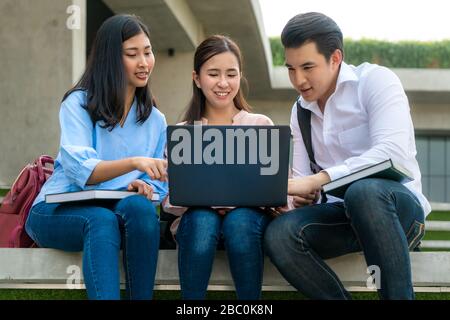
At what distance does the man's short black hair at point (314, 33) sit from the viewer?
3.18 m

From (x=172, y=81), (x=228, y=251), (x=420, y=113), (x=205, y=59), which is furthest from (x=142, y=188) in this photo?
(x=420, y=113)

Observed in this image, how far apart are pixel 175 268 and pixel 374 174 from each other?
3.18 ft

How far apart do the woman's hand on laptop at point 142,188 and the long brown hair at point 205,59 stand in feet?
1.65

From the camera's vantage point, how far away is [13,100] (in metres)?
10.5

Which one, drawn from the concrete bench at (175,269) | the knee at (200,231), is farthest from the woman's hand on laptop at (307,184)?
the concrete bench at (175,269)

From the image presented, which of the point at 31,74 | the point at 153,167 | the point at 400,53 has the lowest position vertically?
the point at 153,167

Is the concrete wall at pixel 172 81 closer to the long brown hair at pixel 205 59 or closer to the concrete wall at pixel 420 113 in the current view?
the concrete wall at pixel 420 113

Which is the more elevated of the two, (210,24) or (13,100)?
(210,24)

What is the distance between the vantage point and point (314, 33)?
318cm

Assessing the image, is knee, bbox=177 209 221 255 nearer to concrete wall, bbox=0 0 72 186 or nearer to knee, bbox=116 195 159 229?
knee, bbox=116 195 159 229

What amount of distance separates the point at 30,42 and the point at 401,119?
26.5 feet

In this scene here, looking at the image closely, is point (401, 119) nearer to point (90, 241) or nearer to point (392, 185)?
point (392, 185)

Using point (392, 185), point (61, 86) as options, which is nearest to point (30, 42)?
point (61, 86)

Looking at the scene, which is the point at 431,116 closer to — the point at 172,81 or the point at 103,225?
the point at 172,81
